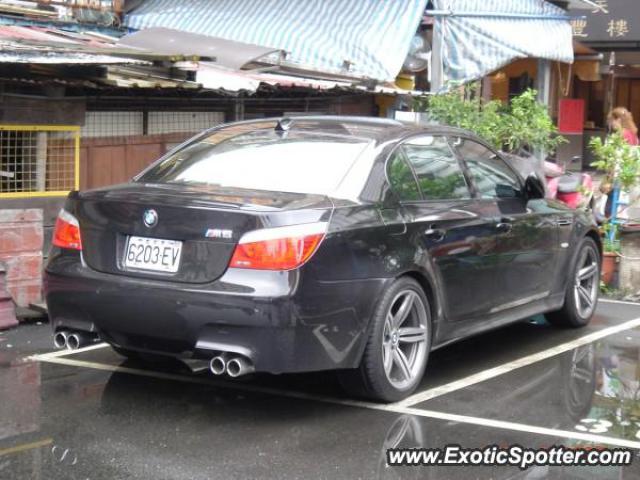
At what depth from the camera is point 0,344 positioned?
7.06m

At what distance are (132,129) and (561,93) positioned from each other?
1125cm

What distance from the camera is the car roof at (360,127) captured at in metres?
5.95

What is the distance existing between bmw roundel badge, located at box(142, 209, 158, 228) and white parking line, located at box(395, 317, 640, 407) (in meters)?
1.66

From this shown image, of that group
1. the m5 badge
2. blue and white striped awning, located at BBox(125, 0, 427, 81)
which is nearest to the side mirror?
the m5 badge

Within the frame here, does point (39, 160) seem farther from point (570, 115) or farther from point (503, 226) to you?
point (570, 115)

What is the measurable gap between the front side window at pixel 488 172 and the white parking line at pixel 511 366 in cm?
111

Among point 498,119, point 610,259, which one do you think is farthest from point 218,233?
point 498,119

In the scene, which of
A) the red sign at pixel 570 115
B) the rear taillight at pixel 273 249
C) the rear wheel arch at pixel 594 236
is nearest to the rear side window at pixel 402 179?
the rear taillight at pixel 273 249

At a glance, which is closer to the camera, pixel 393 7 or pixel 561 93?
pixel 393 7

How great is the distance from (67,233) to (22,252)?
2.89 meters

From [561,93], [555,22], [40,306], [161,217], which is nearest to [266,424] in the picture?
[161,217]

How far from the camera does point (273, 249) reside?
192 inches

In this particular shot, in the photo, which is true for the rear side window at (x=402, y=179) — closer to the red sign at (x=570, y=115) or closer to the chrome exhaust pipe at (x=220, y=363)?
the chrome exhaust pipe at (x=220, y=363)

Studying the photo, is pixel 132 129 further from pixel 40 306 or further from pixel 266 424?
pixel 266 424
